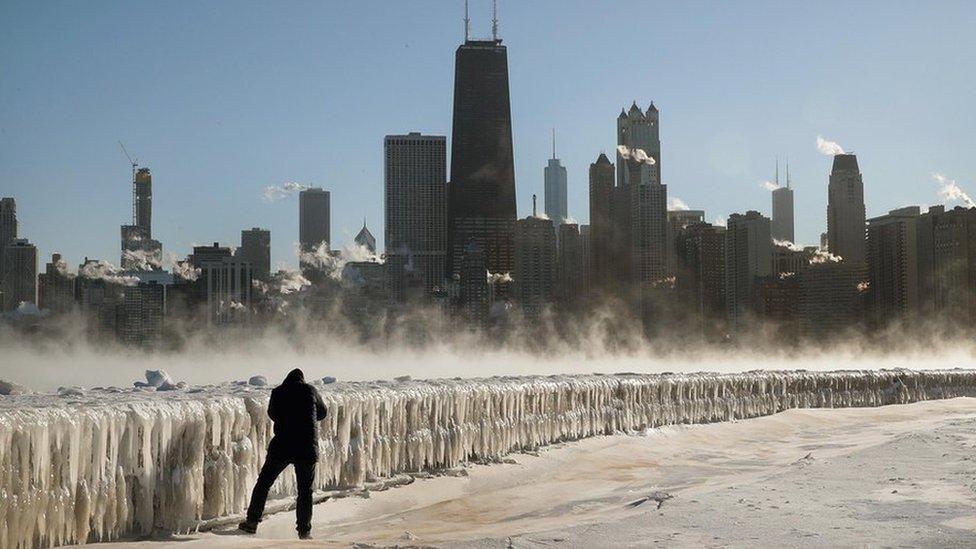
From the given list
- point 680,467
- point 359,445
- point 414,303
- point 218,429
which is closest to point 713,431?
point 680,467

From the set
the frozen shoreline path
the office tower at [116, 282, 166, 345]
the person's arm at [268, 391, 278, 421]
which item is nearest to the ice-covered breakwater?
the frozen shoreline path

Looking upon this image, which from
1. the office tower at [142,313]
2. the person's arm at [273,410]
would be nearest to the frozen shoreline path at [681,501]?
the person's arm at [273,410]

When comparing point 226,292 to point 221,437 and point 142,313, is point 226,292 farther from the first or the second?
point 221,437

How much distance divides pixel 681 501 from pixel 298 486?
474 cm

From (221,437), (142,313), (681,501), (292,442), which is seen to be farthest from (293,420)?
(142,313)

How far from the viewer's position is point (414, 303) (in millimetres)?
163875

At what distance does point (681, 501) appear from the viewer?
1449cm

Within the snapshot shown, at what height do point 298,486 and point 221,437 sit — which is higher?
point 221,437

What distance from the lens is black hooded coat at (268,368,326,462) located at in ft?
45.9

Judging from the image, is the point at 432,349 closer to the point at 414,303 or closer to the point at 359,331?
the point at 359,331

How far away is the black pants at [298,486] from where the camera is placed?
1381 cm

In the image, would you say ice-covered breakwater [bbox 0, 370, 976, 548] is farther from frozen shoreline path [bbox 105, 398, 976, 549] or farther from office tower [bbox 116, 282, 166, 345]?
office tower [bbox 116, 282, 166, 345]

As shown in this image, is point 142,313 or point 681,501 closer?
point 681,501

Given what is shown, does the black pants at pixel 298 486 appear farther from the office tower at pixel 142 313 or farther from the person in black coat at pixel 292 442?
the office tower at pixel 142 313
